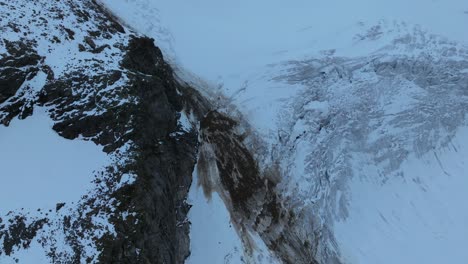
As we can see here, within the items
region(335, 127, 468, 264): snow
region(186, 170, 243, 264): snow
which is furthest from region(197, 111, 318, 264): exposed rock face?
region(335, 127, 468, 264): snow

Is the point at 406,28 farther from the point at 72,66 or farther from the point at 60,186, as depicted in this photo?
the point at 60,186

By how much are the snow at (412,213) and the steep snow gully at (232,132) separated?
0.23 ft

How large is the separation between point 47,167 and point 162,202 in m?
3.89

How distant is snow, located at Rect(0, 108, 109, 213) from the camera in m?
14.8

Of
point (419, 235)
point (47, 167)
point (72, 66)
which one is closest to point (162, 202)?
point (47, 167)

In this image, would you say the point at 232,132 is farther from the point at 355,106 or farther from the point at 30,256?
the point at 30,256

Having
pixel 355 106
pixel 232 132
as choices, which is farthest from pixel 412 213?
pixel 232 132

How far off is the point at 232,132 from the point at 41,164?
411 inches

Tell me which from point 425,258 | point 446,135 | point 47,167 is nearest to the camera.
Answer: point 47,167

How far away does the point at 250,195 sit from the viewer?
22.3 meters

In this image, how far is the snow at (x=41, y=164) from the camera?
1478 cm

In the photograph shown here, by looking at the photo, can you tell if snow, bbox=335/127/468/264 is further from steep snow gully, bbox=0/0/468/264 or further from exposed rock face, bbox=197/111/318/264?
exposed rock face, bbox=197/111/318/264

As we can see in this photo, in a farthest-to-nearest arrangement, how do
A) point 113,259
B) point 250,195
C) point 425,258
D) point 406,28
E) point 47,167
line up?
point 406,28, point 425,258, point 250,195, point 47,167, point 113,259

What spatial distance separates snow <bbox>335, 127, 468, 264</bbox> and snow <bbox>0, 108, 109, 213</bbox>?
13.1m
